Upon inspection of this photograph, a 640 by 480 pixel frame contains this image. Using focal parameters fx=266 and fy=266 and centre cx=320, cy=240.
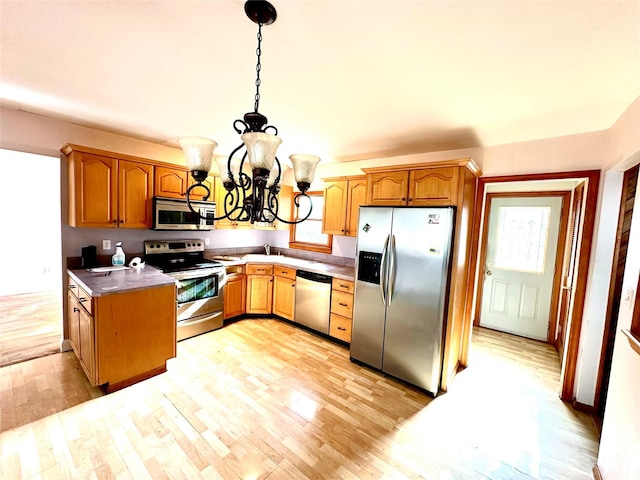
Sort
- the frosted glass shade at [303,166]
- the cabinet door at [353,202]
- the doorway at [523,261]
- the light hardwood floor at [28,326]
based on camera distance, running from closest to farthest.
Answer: the frosted glass shade at [303,166]
the light hardwood floor at [28,326]
the cabinet door at [353,202]
the doorway at [523,261]

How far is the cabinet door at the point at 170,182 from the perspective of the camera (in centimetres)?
318

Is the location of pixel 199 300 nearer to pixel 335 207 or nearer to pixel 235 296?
pixel 235 296

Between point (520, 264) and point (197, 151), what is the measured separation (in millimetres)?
4400

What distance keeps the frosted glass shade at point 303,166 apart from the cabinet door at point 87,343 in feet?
6.82

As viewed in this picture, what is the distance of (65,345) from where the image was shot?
9.51 feet

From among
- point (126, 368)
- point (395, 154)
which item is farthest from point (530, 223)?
point (126, 368)

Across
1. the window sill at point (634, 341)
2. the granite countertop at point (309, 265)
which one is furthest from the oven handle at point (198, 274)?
the window sill at point (634, 341)

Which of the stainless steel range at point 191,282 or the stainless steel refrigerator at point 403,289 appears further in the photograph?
the stainless steel range at point 191,282

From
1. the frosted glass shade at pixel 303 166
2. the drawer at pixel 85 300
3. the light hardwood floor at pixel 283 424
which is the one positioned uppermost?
the frosted glass shade at pixel 303 166

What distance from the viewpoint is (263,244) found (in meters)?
4.85

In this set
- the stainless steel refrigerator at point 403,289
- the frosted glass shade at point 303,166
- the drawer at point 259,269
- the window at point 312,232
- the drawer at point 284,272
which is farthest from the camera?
the window at point 312,232

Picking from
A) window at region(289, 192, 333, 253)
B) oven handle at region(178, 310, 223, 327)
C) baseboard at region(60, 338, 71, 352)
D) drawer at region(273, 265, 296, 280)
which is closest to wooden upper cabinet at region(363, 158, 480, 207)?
window at region(289, 192, 333, 253)

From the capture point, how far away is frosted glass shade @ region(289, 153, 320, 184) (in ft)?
5.26

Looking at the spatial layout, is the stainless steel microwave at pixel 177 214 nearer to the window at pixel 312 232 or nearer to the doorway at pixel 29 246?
the window at pixel 312 232
